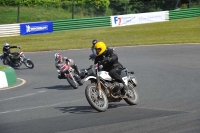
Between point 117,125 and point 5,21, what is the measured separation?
37.0m

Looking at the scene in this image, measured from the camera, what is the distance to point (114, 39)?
3553 centimetres

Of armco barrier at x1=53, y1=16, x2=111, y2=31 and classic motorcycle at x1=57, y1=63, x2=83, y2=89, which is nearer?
classic motorcycle at x1=57, y1=63, x2=83, y2=89

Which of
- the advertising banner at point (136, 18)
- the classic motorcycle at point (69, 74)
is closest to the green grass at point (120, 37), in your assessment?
the advertising banner at point (136, 18)

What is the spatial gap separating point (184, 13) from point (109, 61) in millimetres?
36704

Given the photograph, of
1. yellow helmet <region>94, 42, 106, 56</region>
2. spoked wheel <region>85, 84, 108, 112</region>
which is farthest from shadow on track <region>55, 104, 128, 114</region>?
yellow helmet <region>94, 42, 106, 56</region>

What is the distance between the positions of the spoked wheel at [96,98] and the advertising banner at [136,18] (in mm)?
32348

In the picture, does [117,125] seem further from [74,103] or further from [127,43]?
[127,43]

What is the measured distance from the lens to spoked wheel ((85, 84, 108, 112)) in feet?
35.5

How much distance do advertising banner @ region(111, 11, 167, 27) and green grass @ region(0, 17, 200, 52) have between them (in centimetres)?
97

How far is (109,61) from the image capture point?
37.3ft

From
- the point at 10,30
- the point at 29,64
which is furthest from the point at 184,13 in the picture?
the point at 29,64

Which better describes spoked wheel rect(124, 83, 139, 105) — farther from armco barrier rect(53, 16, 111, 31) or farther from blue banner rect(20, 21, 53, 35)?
armco barrier rect(53, 16, 111, 31)

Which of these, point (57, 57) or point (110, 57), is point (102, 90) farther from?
point (57, 57)

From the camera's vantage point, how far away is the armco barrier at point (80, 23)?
41062 mm
